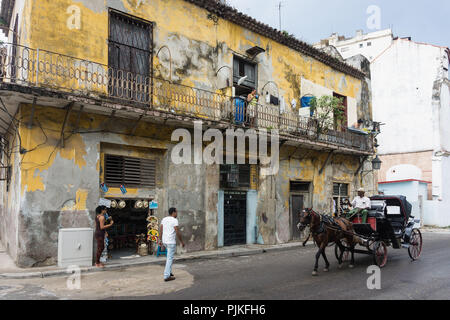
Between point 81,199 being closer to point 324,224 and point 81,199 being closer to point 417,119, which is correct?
point 324,224

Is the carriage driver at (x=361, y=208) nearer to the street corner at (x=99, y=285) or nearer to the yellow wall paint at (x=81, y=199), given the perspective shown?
the street corner at (x=99, y=285)

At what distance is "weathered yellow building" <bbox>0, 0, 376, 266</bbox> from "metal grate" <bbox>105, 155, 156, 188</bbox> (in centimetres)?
3

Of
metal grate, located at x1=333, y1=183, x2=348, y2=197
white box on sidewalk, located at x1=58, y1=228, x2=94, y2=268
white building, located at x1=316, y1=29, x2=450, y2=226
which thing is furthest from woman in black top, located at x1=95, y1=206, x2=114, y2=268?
white building, located at x1=316, y1=29, x2=450, y2=226

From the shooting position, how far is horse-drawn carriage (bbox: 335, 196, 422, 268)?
30.8 feet

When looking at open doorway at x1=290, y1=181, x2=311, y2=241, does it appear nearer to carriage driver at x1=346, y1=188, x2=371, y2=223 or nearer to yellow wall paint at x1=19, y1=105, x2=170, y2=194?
carriage driver at x1=346, y1=188, x2=371, y2=223

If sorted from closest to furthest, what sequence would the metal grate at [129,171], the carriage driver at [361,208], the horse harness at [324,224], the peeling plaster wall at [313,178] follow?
1. the horse harness at [324,224]
2. the carriage driver at [361,208]
3. the metal grate at [129,171]
4. the peeling plaster wall at [313,178]

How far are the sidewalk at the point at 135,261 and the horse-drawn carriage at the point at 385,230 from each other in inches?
139

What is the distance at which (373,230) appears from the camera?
939 centimetres

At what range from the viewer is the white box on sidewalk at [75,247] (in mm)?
9125

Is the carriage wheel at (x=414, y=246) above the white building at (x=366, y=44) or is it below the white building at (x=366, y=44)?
below

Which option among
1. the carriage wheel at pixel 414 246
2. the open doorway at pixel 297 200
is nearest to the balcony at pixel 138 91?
the open doorway at pixel 297 200
